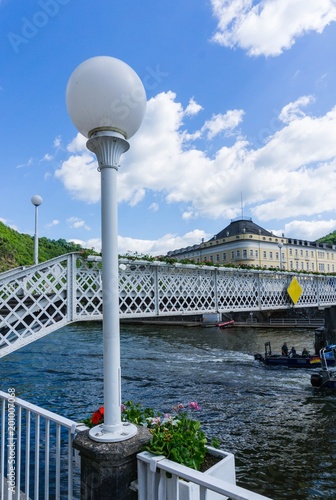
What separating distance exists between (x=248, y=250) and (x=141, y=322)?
21675mm

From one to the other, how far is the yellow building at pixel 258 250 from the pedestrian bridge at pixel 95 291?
35.9 m

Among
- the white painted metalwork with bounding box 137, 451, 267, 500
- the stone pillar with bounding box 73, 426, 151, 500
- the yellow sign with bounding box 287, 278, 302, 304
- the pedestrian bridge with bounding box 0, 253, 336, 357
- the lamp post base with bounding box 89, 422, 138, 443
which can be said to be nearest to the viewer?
the white painted metalwork with bounding box 137, 451, 267, 500

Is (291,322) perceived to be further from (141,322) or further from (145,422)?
(145,422)

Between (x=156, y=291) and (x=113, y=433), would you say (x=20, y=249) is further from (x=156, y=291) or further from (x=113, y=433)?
(x=113, y=433)

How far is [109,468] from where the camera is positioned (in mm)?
2406

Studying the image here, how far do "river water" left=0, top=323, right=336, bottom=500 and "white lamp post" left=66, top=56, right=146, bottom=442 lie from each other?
7780 mm

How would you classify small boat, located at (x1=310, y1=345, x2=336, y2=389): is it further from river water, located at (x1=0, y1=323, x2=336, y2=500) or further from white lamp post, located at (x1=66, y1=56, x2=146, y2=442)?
white lamp post, located at (x1=66, y1=56, x2=146, y2=442)

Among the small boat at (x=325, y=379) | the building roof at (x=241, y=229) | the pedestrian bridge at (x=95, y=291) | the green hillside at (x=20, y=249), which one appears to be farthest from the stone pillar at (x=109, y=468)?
the building roof at (x=241, y=229)

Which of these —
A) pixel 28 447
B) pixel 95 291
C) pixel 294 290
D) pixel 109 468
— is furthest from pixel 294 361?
pixel 109 468

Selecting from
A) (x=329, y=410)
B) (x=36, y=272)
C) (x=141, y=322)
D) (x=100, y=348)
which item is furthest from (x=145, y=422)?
(x=141, y=322)

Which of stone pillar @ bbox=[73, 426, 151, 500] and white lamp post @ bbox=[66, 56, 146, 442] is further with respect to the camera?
white lamp post @ bbox=[66, 56, 146, 442]

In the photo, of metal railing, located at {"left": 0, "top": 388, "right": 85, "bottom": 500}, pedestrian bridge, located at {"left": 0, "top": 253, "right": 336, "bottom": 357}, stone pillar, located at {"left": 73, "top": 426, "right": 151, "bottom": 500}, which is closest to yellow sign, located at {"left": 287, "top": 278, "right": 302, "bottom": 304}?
pedestrian bridge, located at {"left": 0, "top": 253, "right": 336, "bottom": 357}

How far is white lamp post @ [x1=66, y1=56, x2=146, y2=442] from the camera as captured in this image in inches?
107

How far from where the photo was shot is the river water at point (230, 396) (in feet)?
31.4
